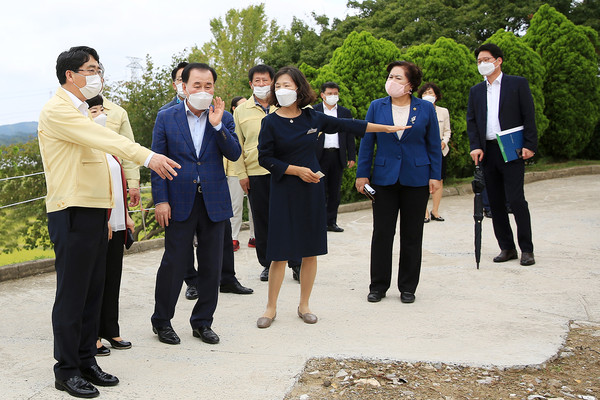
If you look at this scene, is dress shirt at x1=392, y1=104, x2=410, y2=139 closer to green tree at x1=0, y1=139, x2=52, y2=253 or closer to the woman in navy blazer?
the woman in navy blazer

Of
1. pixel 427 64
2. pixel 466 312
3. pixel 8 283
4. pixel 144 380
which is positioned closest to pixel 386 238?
pixel 466 312

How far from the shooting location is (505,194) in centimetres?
745

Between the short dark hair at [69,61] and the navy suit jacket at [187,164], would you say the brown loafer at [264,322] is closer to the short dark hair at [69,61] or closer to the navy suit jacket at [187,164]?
the navy suit jacket at [187,164]

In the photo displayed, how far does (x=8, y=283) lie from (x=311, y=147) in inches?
143

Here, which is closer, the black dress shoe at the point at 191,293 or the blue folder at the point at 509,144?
the black dress shoe at the point at 191,293

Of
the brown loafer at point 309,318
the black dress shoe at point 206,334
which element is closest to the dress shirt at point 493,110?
the brown loafer at point 309,318

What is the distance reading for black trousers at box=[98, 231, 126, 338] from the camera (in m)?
4.70

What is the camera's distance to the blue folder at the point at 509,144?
708cm

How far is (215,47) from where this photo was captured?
39.1 metres

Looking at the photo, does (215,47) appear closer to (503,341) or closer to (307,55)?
(307,55)

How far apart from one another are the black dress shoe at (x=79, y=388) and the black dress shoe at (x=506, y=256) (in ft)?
15.6

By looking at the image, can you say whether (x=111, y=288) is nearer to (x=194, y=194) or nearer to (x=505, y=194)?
(x=194, y=194)

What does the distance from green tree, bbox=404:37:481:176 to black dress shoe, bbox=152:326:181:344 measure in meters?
9.49

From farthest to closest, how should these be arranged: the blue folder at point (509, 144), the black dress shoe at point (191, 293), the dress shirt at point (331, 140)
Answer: the dress shirt at point (331, 140), the blue folder at point (509, 144), the black dress shoe at point (191, 293)
